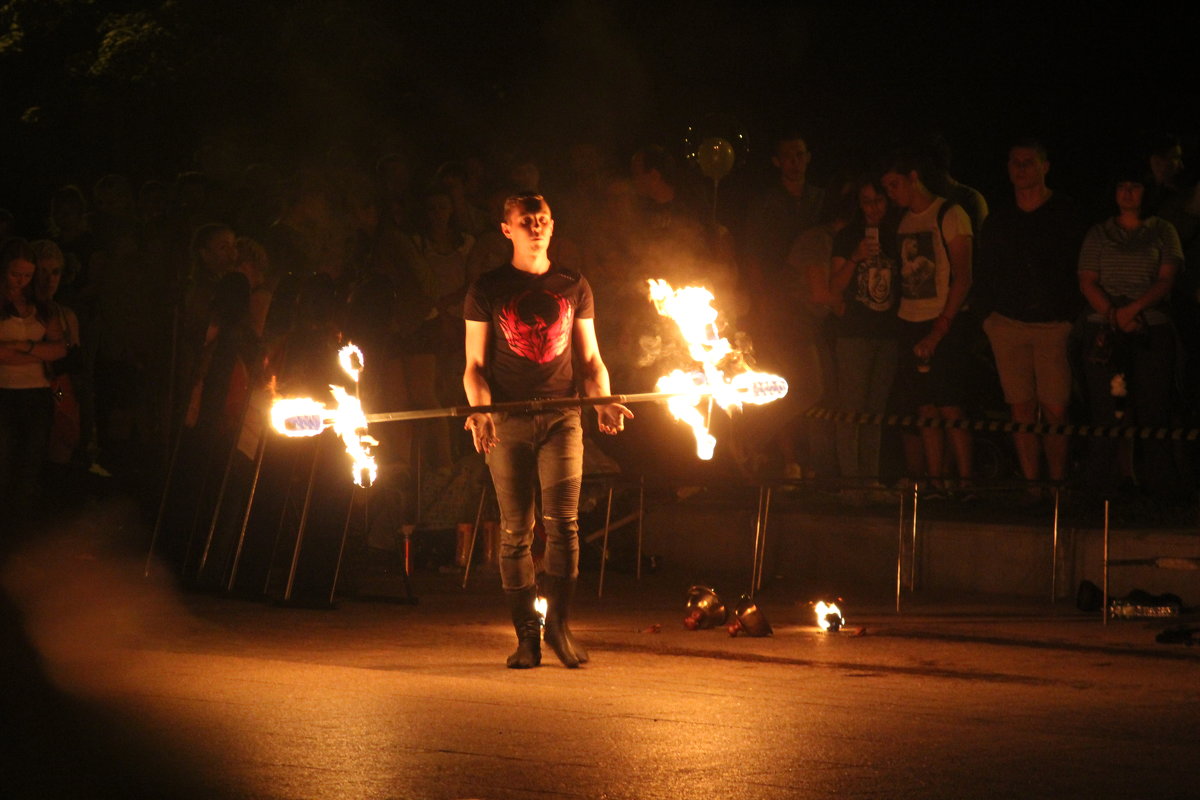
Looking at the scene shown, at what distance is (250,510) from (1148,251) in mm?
6372

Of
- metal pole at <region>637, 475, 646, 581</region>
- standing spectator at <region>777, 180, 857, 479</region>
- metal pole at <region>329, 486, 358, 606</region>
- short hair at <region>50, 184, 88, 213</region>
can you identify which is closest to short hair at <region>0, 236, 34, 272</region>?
metal pole at <region>329, 486, 358, 606</region>

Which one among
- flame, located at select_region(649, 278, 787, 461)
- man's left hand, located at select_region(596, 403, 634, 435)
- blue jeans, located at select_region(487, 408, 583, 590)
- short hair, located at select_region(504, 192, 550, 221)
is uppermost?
short hair, located at select_region(504, 192, 550, 221)

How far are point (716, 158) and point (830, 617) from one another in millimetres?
5644

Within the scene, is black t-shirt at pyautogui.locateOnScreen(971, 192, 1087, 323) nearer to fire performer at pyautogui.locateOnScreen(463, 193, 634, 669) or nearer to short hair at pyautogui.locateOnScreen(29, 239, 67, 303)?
fire performer at pyautogui.locateOnScreen(463, 193, 634, 669)

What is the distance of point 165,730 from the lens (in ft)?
25.6

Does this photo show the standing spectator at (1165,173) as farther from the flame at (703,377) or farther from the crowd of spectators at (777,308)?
the flame at (703,377)

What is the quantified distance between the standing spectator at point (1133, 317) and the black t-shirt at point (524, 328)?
5.12 meters

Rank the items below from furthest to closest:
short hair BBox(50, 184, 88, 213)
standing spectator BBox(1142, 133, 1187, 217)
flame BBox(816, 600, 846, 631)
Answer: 1. short hair BBox(50, 184, 88, 213)
2. standing spectator BBox(1142, 133, 1187, 217)
3. flame BBox(816, 600, 846, 631)

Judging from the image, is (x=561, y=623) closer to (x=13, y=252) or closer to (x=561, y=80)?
(x=13, y=252)

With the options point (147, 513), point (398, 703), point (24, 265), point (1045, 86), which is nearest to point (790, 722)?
point (398, 703)

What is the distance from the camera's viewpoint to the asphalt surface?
22.3 feet

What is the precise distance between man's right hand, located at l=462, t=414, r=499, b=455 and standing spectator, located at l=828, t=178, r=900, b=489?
17.6 ft

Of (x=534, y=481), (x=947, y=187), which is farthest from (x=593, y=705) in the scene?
(x=947, y=187)

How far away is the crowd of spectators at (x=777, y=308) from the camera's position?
13.5 meters
